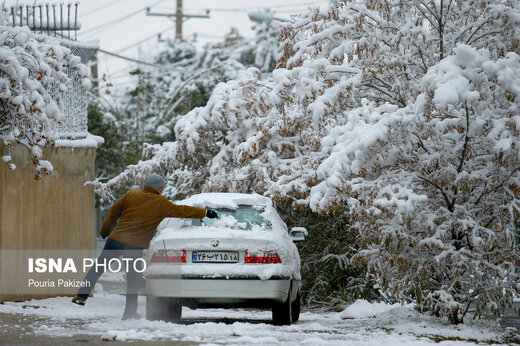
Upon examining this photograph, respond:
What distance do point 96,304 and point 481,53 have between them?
23.4ft

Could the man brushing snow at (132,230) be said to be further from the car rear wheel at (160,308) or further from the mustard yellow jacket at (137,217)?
the car rear wheel at (160,308)

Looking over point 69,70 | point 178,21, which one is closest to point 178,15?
point 178,21

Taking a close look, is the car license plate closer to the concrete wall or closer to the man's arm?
the man's arm

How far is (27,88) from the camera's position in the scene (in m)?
Result: 11.6

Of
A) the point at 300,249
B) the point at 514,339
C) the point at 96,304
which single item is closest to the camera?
the point at 514,339

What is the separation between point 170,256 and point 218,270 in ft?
1.84

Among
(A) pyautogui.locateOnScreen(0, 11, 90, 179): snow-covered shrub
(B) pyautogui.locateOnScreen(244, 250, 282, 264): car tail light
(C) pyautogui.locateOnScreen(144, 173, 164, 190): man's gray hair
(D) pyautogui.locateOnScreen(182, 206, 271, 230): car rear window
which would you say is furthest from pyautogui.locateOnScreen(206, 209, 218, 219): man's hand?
(A) pyautogui.locateOnScreen(0, 11, 90, 179): snow-covered shrub

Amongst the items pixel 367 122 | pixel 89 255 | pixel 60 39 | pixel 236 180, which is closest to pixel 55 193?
pixel 89 255

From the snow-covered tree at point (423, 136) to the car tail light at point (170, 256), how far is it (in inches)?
66.2

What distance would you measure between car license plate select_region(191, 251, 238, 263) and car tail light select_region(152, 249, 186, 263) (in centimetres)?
12

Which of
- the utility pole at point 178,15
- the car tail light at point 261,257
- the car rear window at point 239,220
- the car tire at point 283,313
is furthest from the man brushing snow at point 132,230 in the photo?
the utility pole at point 178,15

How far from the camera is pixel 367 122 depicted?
10.3 metres

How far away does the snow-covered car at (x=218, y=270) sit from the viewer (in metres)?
9.92

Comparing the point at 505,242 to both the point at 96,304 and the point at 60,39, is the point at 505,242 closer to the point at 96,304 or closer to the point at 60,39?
the point at 96,304
